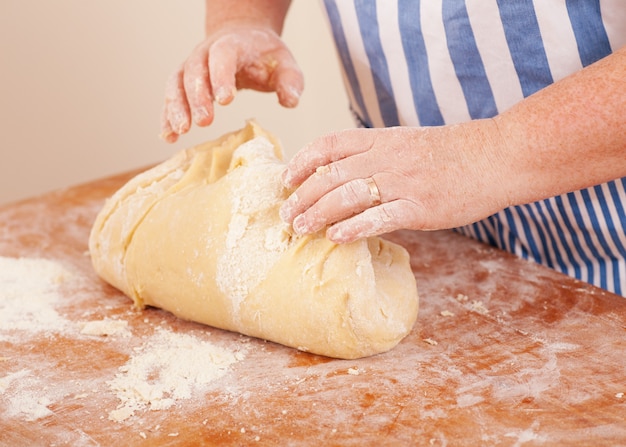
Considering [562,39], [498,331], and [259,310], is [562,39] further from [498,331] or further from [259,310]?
[259,310]

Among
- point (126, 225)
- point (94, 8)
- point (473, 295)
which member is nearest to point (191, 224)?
point (126, 225)

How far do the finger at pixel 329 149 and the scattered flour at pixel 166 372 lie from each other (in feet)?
1.19

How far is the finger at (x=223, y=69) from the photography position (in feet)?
5.66

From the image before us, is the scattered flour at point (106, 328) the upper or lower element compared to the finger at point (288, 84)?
lower

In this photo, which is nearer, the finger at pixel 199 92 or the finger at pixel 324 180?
the finger at pixel 324 180

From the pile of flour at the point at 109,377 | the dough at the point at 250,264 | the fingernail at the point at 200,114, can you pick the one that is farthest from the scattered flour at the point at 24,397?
the fingernail at the point at 200,114

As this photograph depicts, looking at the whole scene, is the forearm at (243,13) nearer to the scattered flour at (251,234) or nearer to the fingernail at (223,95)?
the fingernail at (223,95)

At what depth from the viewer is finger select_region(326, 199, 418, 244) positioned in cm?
135

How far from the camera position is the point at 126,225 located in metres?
1.72

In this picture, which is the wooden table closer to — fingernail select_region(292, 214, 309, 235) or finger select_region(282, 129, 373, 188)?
fingernail select_region(292, 214, 309, 235)

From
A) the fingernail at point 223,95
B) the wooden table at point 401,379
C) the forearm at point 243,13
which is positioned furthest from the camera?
the forearm at point 243,13

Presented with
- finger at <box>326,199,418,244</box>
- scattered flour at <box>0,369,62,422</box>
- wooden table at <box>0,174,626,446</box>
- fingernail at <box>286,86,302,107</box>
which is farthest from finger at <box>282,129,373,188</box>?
scattered flour at <box>0,369,62,422</box>

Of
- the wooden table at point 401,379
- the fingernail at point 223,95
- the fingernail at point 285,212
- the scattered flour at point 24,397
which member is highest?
the fingernail at point 223,95

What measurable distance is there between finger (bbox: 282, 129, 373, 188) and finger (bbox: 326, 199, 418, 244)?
0.11m
